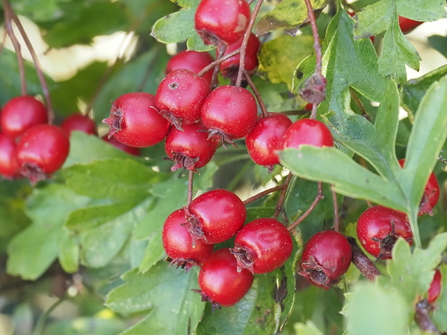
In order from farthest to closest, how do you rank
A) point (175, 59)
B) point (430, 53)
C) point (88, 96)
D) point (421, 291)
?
point (430, 53) < point (88, 96) < point (175, 59) < point (421, 291)

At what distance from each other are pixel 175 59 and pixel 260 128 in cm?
38

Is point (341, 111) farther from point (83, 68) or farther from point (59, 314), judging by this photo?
point (59, 314)

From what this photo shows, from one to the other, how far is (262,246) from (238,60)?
37 cm

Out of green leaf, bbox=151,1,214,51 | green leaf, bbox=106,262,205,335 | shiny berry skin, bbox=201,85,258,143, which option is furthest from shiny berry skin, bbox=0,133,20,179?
shiny berry skin, bbox=201,85,258,143

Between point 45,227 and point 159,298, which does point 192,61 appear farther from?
point 45,227

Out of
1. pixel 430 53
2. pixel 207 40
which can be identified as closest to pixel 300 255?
pixel 207 40

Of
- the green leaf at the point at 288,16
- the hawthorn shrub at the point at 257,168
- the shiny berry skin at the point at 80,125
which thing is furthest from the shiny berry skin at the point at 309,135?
the shiny berry skin at the point at 80,125

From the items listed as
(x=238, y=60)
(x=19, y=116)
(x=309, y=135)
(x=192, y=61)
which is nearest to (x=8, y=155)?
(x=19, y=116)

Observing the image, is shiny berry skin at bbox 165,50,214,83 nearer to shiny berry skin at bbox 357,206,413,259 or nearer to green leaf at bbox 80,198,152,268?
green leaf at bbox 80,198,152,268

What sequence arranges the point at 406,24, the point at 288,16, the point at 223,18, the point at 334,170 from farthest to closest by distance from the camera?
the point at 406,24 → the point at 288,16 → the point at 223,18 → the point at 334,170

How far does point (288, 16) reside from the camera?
2.55 ft

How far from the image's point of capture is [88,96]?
1.48 metres

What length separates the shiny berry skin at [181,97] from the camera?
2.16 ft

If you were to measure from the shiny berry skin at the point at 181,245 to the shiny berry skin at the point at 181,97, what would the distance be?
0.49 feet
